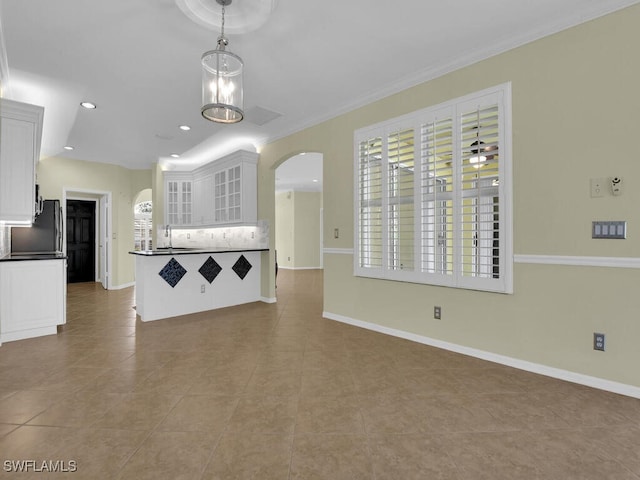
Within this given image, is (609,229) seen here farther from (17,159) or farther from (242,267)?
(17,159)

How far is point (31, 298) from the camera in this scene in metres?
3.41

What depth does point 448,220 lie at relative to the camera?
10.2 ft

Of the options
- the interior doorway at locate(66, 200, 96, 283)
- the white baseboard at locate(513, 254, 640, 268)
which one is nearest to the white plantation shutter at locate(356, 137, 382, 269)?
the white baseboard at locate(513, 254, 640, 268)

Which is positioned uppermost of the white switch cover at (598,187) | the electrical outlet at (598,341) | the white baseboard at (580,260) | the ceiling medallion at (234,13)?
the ceiling medallion at (234,13)

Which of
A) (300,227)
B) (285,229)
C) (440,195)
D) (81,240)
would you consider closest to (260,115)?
(440,195)

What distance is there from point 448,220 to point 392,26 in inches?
69.0

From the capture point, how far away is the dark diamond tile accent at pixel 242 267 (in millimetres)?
5020

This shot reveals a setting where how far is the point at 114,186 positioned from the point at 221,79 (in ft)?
19.9

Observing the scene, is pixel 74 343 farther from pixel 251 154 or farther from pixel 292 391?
pixel 251 154

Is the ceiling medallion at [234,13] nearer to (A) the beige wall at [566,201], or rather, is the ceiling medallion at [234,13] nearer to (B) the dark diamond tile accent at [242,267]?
(A) the beige wall at [566,201]

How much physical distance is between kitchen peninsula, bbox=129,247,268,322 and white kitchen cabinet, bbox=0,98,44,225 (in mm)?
1283

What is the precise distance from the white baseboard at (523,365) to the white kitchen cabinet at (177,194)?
4.92 m

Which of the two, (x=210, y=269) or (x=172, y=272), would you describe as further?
(x=210, y=269)

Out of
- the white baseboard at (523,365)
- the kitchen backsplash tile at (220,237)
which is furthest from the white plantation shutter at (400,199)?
the kitchen backsplash tile at (220,237)
